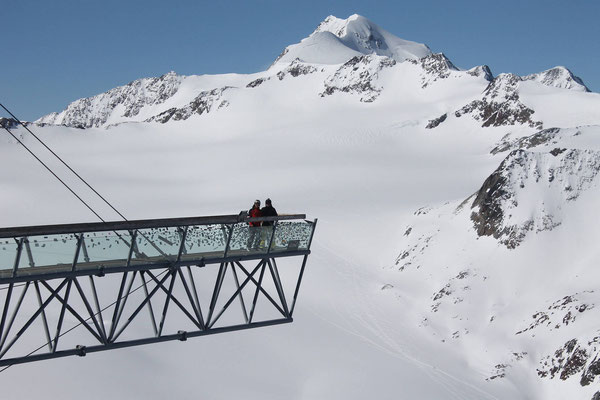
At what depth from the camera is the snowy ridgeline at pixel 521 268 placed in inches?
2061

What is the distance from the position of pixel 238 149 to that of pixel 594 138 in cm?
8965

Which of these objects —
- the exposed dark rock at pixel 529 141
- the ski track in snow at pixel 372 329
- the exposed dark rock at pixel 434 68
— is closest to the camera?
the ski track in snow at pixel 372 329

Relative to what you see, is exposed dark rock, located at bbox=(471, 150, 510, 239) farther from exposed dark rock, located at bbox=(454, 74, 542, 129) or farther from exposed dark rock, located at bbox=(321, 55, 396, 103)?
exposed dark rock, located at bbox=(321, 55, 396, 103)

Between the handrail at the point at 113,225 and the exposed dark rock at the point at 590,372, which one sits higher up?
the handrail at the point at 113,225

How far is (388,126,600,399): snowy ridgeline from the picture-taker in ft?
172

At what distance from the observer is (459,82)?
578ft

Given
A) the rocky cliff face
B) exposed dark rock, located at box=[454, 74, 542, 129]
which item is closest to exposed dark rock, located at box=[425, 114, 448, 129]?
exposed dark rock, located at box=[454, 74, 542, 129]

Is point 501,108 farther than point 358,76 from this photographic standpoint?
No

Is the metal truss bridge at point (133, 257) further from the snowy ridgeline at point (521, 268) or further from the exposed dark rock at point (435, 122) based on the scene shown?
the exposed dark rock at point (435, 122)

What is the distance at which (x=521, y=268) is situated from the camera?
206 feet

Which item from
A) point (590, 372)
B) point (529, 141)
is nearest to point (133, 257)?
point (590, 372)

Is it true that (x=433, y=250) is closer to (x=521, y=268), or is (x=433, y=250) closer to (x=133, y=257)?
(x=521, y=268)

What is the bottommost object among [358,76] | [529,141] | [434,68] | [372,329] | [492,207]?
[372,329]

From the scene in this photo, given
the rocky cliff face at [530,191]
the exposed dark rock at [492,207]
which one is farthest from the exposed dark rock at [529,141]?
the exposed dark rock at [492,207]
